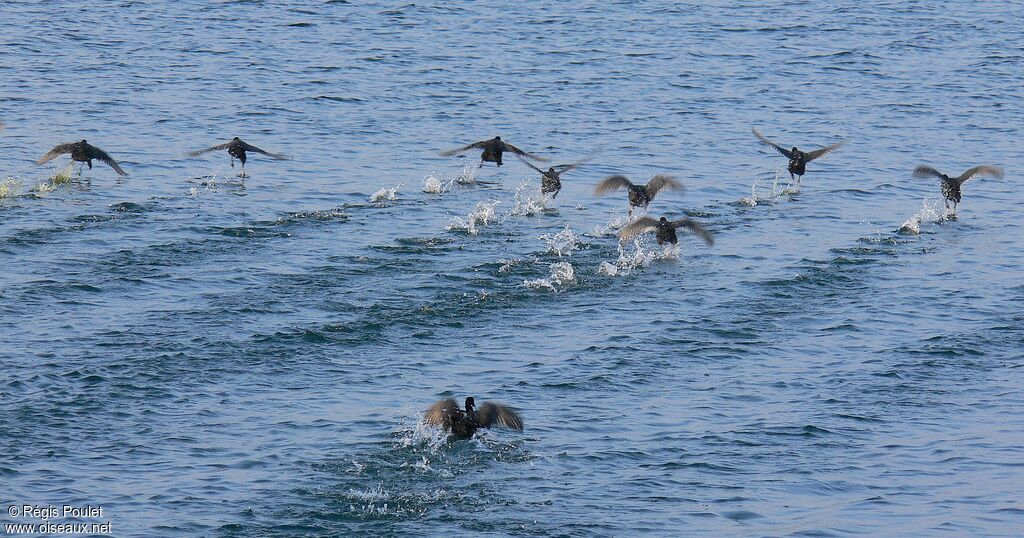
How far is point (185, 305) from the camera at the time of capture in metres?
16.0

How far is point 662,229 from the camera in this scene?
19344 millimetres

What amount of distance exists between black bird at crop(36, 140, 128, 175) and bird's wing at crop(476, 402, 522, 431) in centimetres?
1085

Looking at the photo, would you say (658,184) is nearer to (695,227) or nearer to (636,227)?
→ (695,227)

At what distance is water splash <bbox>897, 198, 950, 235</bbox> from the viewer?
21469mm

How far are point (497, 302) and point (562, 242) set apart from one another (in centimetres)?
279

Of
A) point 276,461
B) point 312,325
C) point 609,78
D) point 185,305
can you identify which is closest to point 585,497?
point 276,461

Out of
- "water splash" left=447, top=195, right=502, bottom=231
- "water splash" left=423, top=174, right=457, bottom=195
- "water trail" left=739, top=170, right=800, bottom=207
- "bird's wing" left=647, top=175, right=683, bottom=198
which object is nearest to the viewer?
"water splash" left=447, top=195, right=502, bottom=231

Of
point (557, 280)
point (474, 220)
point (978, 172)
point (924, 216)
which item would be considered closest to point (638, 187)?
point (474, 220)

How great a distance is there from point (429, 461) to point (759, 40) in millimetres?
26264

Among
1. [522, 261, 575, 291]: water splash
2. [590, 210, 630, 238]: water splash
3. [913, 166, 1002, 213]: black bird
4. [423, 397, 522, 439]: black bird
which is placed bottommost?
[423, 397, 522, 439]: black bird

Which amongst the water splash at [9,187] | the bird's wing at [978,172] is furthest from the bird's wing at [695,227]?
the water splash at [9,187]

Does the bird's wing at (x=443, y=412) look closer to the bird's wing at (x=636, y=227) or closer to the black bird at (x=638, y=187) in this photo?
the bird's wing at (x=636, y=227)

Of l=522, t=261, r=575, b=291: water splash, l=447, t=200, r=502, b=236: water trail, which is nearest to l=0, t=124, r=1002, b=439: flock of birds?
l=447, t=200, r=502, b=236: water trail

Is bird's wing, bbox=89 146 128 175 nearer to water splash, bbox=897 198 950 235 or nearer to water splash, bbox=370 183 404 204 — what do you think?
water splash, bbox=370 183 404 204
